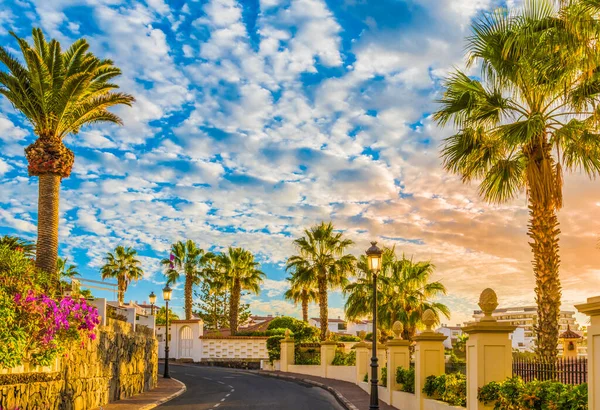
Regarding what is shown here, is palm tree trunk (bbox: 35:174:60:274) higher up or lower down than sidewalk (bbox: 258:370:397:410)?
higher up

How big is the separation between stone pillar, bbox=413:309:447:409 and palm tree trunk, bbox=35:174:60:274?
11690mm

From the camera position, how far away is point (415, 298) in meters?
40.9

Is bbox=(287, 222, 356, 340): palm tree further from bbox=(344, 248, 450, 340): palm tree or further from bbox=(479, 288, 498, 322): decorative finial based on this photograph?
bbox=(479, 288, 498, 322): decorative finial

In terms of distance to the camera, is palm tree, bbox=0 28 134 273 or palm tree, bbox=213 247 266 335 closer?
palm tree, bbox=0 28 134 273

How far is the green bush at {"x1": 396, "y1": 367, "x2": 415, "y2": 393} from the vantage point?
1962cm

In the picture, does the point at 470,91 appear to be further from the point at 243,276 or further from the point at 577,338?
the point at 243,276

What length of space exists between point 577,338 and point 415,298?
31.9 feet

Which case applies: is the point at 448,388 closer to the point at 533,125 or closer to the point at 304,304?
the point at 533,125

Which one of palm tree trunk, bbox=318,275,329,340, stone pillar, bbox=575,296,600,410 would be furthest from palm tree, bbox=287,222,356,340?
stone pillar, bbox=575,296,600,410

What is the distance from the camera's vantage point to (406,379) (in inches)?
794

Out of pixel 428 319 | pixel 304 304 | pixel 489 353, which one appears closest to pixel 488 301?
pixel 489 353

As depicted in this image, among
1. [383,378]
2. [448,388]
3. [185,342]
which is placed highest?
[448,388]

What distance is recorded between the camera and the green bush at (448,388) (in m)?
14.8

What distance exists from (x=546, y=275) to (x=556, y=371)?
16.5 ft
